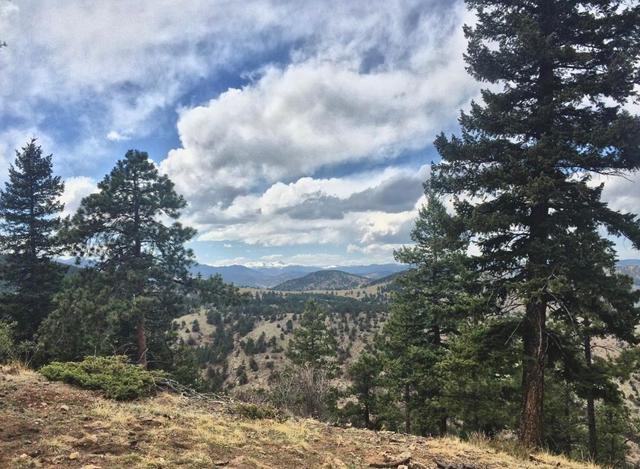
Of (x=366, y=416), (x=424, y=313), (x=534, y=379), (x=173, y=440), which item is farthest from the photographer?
(x=366, y=416)

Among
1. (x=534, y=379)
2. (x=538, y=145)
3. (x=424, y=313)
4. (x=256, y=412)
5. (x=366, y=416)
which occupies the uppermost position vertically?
(x=538, y=145)

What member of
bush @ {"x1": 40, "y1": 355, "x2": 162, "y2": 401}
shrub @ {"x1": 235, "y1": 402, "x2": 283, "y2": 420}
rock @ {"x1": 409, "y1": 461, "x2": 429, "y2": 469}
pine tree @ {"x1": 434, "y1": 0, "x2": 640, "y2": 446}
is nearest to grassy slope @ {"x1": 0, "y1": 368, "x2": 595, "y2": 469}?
rock @ {"x1": 409, "y1": 461, "x2": 429, "y2": 469}

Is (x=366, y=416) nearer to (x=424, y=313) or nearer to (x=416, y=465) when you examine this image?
(x=424, y=313)

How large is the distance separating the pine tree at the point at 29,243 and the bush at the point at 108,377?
16042mm

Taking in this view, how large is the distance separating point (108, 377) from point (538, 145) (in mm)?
11854

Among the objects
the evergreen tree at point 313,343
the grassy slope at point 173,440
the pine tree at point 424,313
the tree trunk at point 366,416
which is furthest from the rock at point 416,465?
the evergreen tree at point 313,343

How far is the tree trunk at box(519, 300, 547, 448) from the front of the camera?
984cm

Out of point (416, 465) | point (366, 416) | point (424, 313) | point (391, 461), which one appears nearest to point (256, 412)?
point (391, 461)

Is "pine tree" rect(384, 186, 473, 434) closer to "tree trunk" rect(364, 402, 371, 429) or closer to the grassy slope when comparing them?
"tree trunk" rect(364, 402, 371, 429)

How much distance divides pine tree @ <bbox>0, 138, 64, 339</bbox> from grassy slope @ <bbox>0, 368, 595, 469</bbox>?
17.0 metres

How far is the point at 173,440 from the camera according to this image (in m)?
6.27

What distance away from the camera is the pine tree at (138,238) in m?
19.3

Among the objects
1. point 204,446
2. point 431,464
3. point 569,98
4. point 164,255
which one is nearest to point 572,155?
point 569,98

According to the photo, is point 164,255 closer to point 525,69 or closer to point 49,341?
point 49,341
